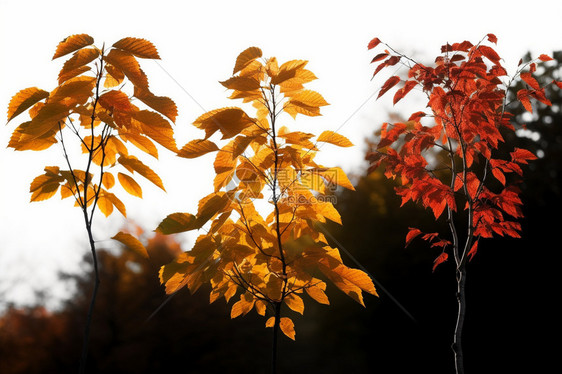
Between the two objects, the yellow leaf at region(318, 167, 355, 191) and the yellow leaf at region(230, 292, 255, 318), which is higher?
the yellow leaf at region(318, 167, 355, 191)

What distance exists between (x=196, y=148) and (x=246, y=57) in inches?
12.2

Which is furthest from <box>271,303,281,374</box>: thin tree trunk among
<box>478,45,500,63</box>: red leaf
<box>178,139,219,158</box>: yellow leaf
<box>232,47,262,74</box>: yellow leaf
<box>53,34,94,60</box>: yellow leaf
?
<box>478,45,500,63</box>: red leaf

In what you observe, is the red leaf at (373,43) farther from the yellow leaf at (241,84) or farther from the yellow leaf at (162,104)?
the yellow leaf at (162,104)

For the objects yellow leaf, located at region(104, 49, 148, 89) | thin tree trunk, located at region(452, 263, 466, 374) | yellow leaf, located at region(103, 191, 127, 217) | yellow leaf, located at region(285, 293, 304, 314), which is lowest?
thin tree trunk, located at region(452, 263, 466, 374)

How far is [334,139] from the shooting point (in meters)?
1.37

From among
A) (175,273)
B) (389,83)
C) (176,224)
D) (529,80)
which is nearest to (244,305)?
(175,273)

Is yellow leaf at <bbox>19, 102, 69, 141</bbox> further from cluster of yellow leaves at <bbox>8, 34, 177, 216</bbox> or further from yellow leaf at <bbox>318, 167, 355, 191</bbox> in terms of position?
yellow leaf at <bbox>318, 167, 355, 191</bbox>

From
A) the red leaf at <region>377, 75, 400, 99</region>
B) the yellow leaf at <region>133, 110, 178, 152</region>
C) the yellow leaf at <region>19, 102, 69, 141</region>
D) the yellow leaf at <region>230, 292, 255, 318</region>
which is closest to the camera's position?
the yellow leaf at <region>19, 102, 69, 141</region>

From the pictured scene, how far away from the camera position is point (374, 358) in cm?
818

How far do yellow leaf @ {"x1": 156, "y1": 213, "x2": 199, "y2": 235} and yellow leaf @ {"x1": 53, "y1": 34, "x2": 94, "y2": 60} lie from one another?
1.70ft

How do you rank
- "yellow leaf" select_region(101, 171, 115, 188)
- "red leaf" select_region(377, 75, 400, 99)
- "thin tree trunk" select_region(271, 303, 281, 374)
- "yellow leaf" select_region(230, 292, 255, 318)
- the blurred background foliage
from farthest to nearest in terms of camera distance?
the blurred background foliage
"red leaf" select_region(377, 75, 400, 99)
"yellow leaf" select_region(230, 292, 255, 318)
"yellow leaf" select_region(101, 171, 115, 188)
"thin tree trunk" select_region(271, 303, 281, 374)

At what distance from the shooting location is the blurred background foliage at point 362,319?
25.3ft

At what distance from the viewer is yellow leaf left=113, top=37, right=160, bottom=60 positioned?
1.14 metres

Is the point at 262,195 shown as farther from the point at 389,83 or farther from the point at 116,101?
the point at 389,83
